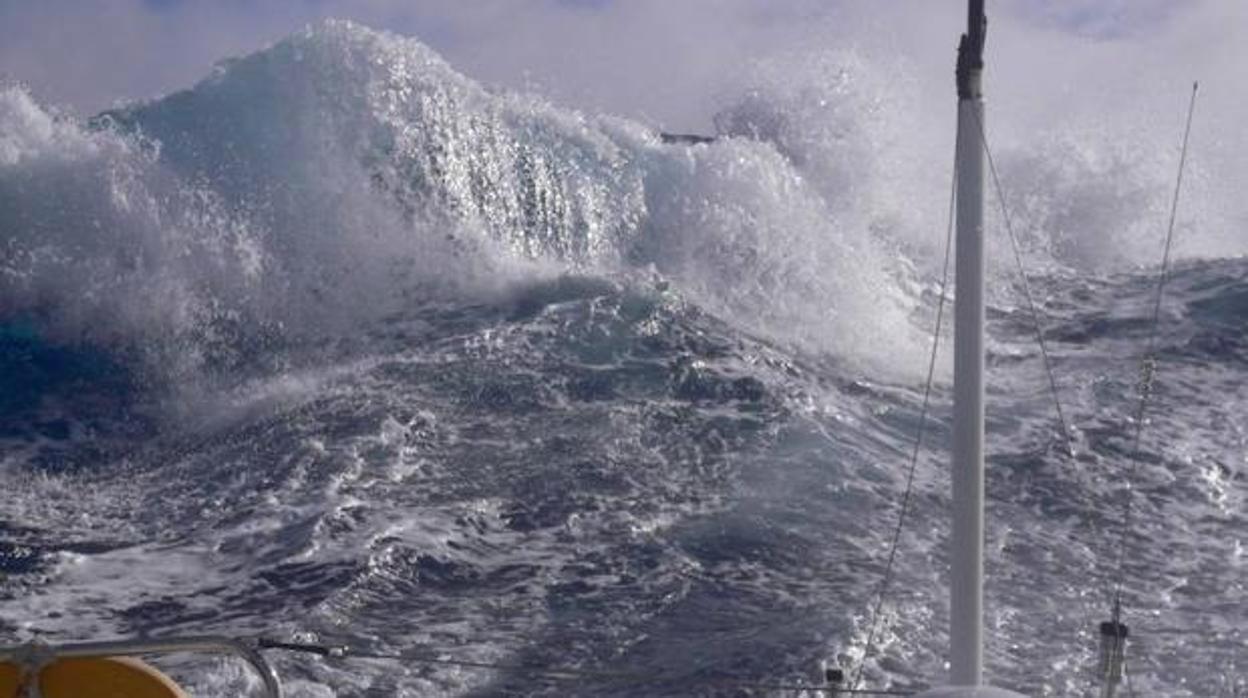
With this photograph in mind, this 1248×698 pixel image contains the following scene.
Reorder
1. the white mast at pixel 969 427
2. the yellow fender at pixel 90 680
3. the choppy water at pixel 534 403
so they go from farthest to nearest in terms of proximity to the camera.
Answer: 1. the choppy water at pixel 534 403
2. the white mast at pixel 969 427
3. the yellow fender at pixel 90 680

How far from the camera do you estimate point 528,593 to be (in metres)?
7.57

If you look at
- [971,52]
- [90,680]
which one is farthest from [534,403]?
[90,680]

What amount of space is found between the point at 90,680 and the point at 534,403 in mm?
6852

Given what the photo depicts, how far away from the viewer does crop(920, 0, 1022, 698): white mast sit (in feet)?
13.6

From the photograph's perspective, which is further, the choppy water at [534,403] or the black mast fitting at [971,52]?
the choppy water at [534,403]

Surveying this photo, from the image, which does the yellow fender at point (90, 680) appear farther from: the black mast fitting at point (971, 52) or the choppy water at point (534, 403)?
the choppy water at point (534, 403)

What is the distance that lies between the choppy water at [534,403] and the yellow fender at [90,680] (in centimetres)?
259

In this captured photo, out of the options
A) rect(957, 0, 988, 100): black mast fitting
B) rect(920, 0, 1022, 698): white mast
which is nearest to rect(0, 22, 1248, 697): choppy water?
rect(920, 0, 1022, 698): white mast

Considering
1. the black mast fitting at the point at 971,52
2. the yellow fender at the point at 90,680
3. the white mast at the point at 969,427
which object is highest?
the black mast fitting at the point at 971,52

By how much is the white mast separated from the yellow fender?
1.77m

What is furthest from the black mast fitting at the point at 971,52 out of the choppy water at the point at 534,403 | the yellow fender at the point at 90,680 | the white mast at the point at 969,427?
the choppy water at the point at 534,403

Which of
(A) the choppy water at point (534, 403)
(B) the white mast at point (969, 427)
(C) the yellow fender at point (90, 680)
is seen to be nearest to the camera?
(C) the yellow fender at point (90, 680)

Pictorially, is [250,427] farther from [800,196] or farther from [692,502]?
[800,196]

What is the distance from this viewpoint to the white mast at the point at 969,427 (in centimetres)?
414
